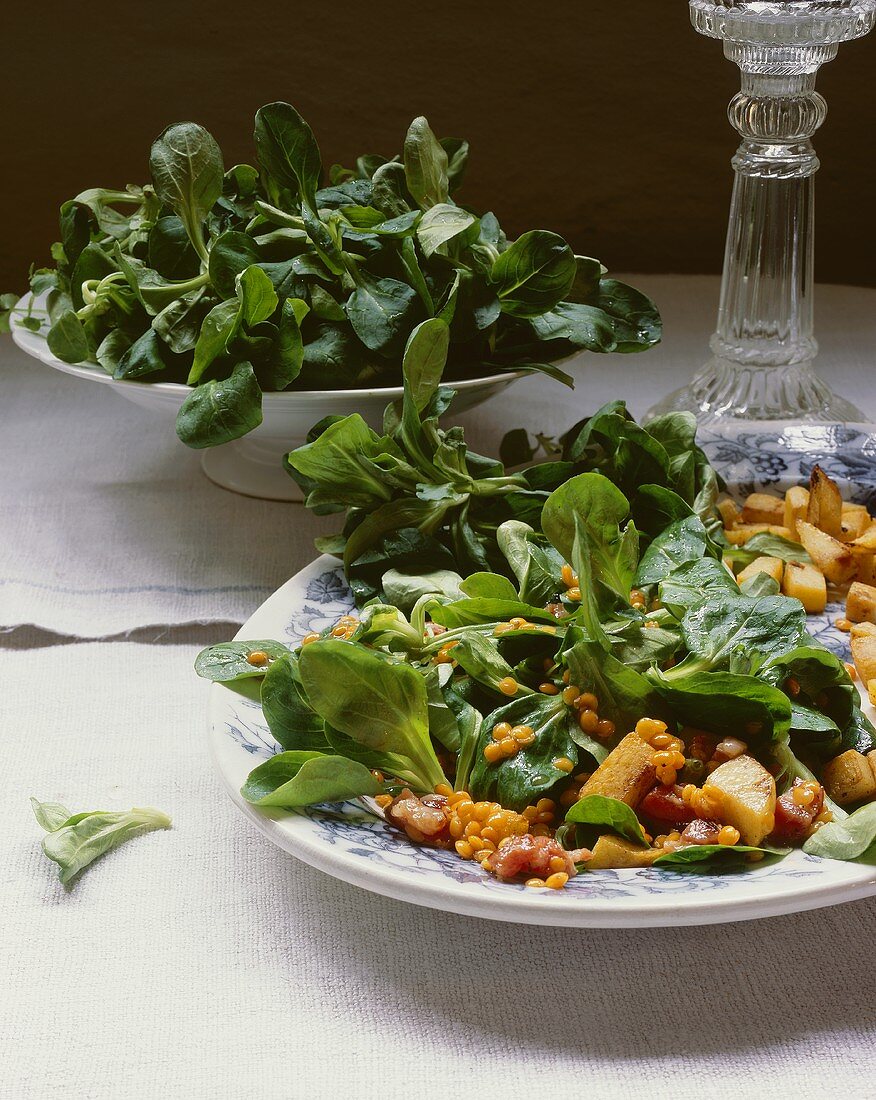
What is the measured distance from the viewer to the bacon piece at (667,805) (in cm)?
64

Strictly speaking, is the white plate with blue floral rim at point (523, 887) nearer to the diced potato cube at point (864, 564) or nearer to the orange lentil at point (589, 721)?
the orange lentil at point (589, 721)

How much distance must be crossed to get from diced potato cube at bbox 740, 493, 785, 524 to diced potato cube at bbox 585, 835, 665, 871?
44 centimetres

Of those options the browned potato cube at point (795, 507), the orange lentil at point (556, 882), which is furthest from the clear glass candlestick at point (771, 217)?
the orange lentil at point (556, 882)

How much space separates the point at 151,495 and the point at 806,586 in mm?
588

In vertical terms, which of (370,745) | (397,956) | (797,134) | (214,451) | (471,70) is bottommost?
(397,956)

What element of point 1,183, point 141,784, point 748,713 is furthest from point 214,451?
point 1,183

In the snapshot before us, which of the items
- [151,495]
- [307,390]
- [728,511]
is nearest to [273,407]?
[307,390]

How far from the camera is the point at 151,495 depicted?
117 cm

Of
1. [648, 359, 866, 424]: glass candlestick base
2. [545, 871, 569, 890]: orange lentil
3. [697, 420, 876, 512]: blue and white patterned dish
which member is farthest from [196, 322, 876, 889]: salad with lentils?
[648, 359, 866, 424]: glass candlestick base

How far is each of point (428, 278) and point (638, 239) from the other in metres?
1.04

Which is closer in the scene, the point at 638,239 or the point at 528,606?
the point at 528,606

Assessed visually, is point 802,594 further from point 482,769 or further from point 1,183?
point 1,183

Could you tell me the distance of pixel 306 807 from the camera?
64 cm

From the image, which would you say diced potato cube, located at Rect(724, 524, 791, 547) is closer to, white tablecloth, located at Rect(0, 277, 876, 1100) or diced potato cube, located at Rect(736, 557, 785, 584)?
diced potato cube, located at Rect(736, 557, 785, 584)
